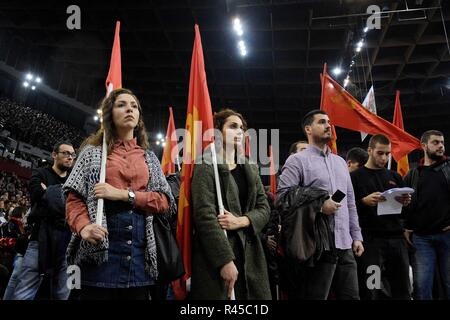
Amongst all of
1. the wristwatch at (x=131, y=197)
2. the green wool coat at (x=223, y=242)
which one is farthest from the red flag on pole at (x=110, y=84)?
the green wool coat at (x=223, y=242)

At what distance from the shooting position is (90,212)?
163cm

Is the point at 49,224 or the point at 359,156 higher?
the point at 359,156

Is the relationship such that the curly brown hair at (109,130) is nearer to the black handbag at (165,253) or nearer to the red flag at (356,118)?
the black handbag at (165,253)

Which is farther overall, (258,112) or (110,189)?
(258,112)

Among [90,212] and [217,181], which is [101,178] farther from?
[217,181]

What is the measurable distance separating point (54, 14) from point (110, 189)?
8273mm

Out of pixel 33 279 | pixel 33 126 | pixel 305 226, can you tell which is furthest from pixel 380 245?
pixel 33 126

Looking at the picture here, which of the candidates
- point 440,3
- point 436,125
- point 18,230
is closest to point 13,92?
point 18,230

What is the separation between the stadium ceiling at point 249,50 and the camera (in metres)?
7.38

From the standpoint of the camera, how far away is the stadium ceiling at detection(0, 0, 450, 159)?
738 centimetres

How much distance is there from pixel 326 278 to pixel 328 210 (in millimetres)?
421

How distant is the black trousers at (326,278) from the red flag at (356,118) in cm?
179
